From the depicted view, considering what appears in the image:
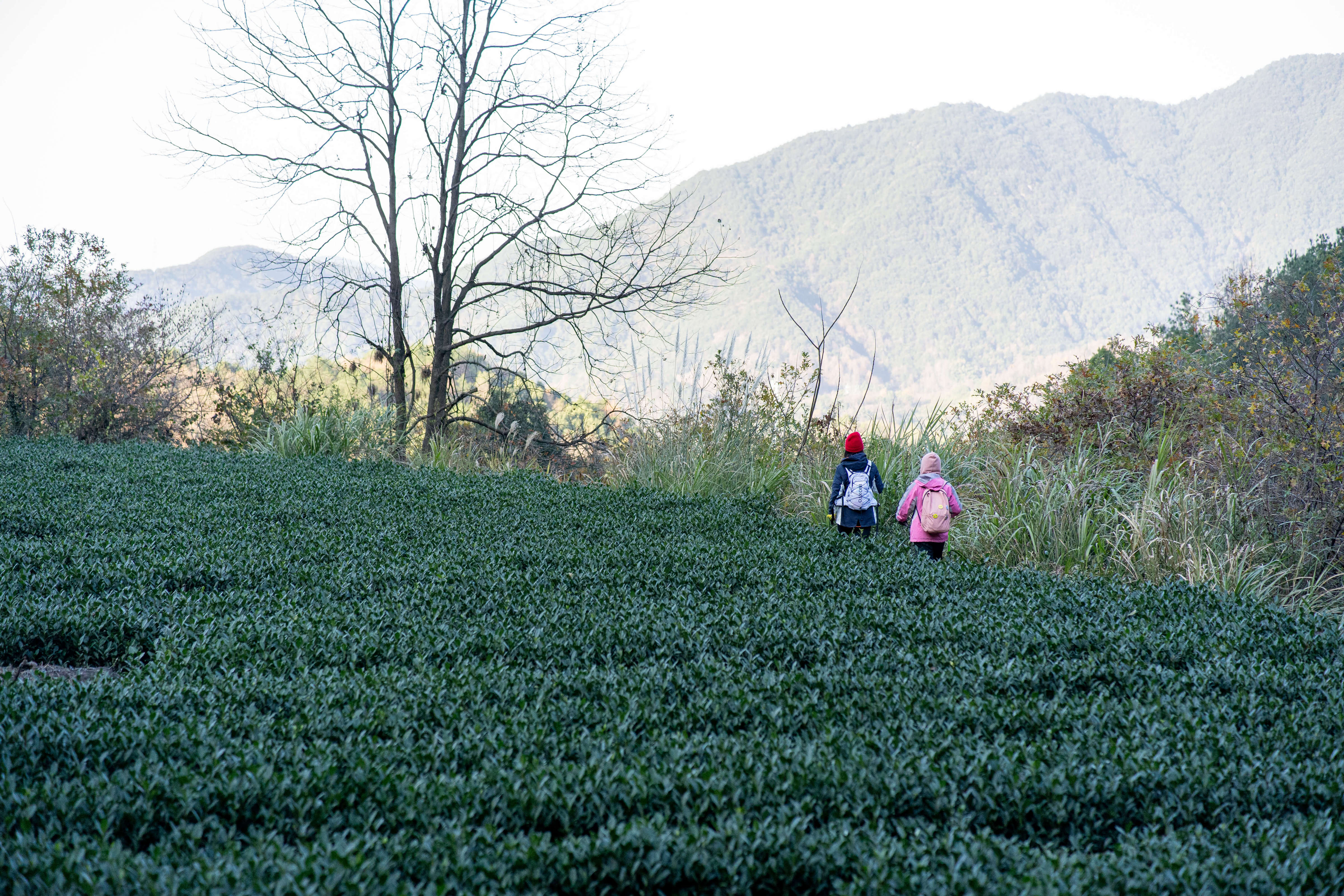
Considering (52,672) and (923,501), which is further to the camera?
(923,501)

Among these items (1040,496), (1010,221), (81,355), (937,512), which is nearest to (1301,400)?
(1040,496)

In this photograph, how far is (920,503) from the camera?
7031 mm

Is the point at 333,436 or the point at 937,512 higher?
the point at 333,436

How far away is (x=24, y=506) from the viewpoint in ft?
23.1

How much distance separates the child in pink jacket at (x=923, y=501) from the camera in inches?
270

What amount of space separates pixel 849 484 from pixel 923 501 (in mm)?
740

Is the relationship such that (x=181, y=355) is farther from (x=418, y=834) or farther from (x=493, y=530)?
(x=418, y=834)

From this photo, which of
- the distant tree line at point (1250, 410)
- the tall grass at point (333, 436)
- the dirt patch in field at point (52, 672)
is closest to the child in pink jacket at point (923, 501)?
the distant tree line at point (1250, 410)

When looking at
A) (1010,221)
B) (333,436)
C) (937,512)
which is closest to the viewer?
(937,512)

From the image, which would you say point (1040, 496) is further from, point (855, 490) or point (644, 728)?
point (644, 728)

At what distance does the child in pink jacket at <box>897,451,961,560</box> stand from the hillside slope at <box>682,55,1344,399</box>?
219 ft

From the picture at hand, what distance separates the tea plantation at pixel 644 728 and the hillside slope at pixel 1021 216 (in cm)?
6904

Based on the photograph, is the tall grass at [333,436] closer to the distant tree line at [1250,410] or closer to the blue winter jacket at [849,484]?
the blue winter jacket at [849,484]

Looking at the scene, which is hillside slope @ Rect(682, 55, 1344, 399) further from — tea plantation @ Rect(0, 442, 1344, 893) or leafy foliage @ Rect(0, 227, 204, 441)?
tea plantation @ Rect(0, 442, 1344, 893)
